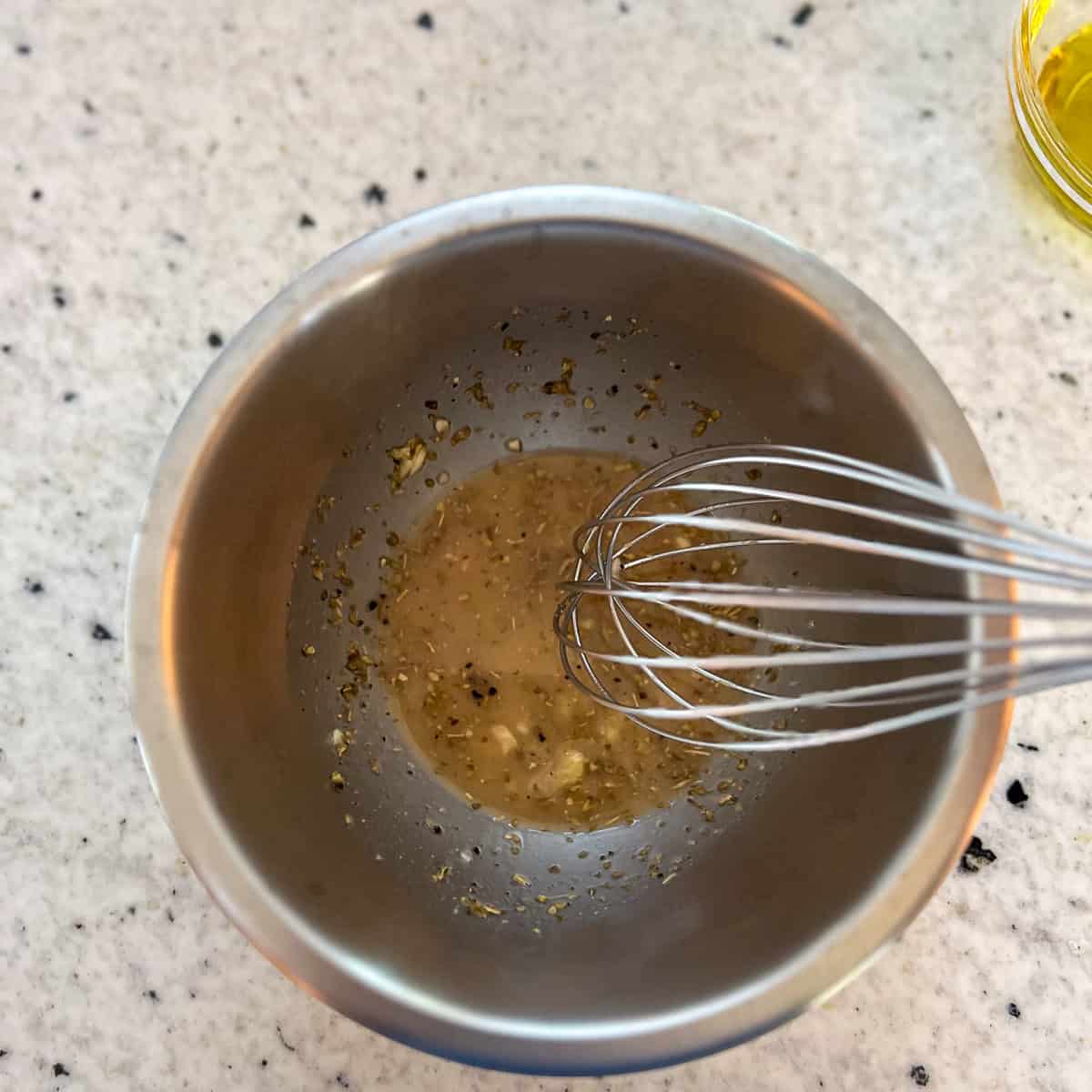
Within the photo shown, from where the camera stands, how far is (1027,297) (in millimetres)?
613

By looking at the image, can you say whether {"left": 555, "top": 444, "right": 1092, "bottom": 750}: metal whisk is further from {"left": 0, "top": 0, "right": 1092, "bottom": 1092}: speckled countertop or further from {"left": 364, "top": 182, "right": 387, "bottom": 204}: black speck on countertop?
{"left": 364, "top": 182, "right": 387, "bottom": 204}: black speck on countertop

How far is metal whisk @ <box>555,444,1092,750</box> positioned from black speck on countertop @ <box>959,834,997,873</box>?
0.43ft

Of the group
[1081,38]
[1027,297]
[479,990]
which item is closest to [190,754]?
[479,990]

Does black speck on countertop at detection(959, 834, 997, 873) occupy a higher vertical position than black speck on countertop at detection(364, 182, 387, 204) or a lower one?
lower

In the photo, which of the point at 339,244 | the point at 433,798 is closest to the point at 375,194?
the point at 339,244

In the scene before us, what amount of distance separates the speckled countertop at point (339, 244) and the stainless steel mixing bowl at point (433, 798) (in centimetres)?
13

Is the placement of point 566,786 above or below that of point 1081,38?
below

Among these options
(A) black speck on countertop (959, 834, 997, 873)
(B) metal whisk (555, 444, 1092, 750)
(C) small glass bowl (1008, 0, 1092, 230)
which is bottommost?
(A) black speck on countertop (959, 834, 997, 873)

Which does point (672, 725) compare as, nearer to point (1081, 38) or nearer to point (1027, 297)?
point (1027, 297)

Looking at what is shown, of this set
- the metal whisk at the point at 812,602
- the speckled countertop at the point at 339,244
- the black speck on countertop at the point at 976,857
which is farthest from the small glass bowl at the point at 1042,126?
the black speck on countertop at the point at 976,857

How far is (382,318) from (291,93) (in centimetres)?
24

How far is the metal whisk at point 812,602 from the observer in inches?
14.5

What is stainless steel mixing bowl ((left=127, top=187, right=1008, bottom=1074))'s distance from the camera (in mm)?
442

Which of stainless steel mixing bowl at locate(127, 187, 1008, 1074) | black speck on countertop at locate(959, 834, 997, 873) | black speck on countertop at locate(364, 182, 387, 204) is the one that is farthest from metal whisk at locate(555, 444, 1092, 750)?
black speck on countertop at locate(364, 182, 387, 204)
